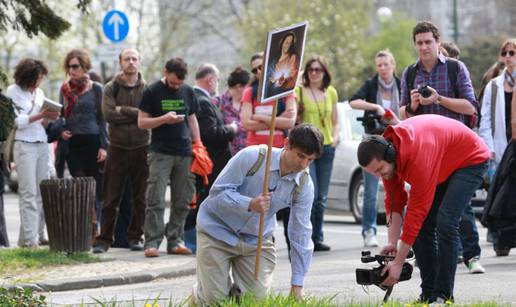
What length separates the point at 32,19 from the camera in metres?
10.1

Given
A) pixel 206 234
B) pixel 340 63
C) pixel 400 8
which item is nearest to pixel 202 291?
pixel 206 234

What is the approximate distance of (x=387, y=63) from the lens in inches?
519

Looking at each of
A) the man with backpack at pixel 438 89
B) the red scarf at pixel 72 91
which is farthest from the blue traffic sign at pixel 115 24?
the man with backpack at pixel 438 89

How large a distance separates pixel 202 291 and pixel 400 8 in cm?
10042

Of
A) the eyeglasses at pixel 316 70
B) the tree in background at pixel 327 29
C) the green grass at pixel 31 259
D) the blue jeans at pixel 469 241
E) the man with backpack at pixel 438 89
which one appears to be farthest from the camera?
the tree in background at pixel 327 29

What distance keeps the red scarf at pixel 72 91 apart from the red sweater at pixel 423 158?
6.68 m

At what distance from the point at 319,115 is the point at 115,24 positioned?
829 cm

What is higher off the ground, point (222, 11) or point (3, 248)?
point (222, 11)

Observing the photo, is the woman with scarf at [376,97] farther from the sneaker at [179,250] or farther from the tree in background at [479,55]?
the tree in background at [479,55]

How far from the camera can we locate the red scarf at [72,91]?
1394 cm

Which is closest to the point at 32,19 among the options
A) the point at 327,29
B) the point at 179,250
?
the point at 179,250

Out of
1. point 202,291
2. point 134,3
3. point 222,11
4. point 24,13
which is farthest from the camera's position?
point 222,11

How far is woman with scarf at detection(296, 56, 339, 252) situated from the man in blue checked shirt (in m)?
5.06

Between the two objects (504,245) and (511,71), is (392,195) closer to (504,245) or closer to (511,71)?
(504,245)
